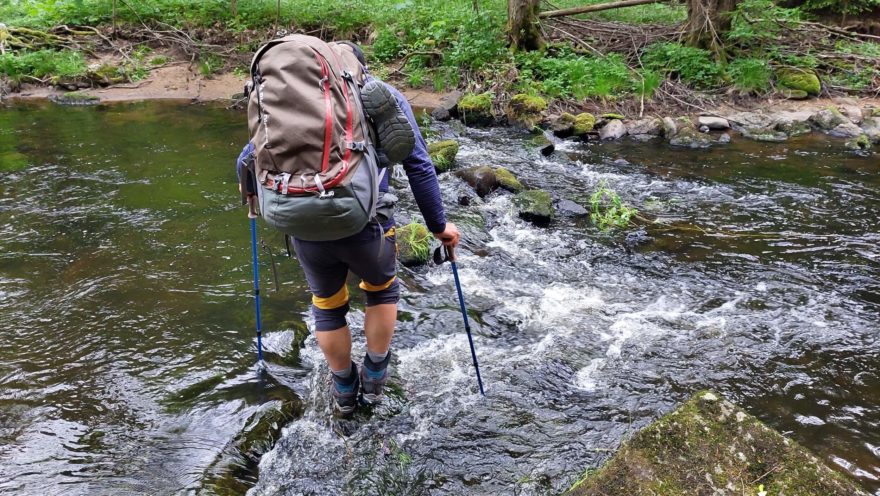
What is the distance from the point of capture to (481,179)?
7.94 m

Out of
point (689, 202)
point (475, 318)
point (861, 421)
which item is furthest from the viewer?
point (689, 202)

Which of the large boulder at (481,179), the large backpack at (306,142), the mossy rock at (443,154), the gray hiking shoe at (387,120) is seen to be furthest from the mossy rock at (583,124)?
the large backpack at (306,142)

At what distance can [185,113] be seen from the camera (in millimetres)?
12562

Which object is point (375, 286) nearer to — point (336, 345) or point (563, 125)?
point (336, 345)

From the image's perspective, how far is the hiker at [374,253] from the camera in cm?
274

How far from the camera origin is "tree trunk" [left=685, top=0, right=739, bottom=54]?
12641mm

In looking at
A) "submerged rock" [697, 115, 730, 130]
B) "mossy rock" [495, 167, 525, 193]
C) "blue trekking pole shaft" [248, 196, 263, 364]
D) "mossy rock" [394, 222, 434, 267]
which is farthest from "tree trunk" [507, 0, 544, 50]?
"blue trekking pole shaft" [248, 196, 263, 364]

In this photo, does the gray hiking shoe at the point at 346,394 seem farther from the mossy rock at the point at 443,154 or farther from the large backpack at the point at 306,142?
the mossy rock at the point at 443,154

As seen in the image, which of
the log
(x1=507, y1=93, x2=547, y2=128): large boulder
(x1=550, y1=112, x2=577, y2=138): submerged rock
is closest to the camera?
(x1=550, y1=112, x2=577, y2=138): submerged rock

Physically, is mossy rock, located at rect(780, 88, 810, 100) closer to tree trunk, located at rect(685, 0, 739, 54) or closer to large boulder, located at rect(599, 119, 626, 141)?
tree trunk, located at rect(685, 0, 739, 54)

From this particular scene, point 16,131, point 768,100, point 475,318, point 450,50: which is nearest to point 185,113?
point 16,131

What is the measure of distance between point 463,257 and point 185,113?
913cm

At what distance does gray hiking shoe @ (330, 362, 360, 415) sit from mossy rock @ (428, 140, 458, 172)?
207 inches

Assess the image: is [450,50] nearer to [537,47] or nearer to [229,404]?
[537,47]
